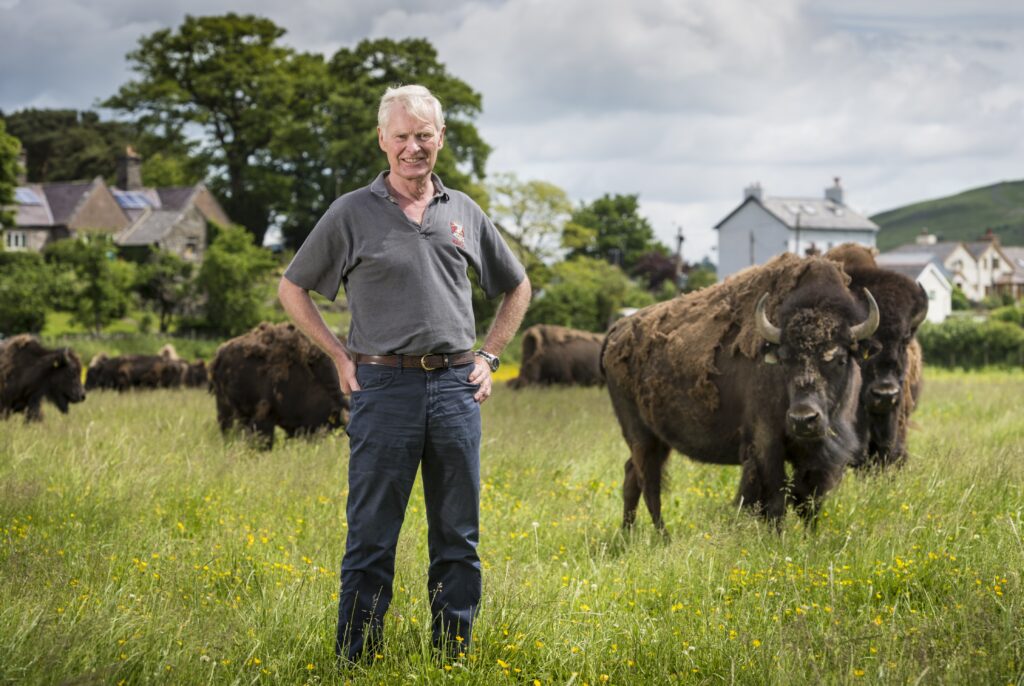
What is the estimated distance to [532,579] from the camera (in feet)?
19.7

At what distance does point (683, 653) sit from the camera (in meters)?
4.70

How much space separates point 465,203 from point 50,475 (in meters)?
5.25

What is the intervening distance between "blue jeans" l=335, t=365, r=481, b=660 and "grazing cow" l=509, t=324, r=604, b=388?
24454 mm

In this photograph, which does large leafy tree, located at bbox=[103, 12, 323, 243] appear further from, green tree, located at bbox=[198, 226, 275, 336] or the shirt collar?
the shirt collar

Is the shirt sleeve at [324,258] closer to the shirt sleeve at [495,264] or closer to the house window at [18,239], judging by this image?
the shirt sleeve at [495,264]

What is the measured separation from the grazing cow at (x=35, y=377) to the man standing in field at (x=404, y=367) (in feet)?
44.7

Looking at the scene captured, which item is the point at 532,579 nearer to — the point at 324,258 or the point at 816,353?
the point at 324,258

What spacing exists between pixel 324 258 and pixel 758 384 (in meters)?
3.77

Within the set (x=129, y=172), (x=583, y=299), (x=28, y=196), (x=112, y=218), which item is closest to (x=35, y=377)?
(x=583, y=299)

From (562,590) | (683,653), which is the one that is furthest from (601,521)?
(683,653)

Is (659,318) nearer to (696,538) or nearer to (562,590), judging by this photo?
(696,538)

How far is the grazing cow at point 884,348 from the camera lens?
359 inches

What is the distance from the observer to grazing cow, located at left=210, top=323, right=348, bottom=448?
1365cm

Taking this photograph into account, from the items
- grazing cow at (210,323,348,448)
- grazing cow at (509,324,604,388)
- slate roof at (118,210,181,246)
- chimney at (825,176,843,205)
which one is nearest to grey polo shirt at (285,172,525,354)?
grazing cow at (210,323,348,448)
